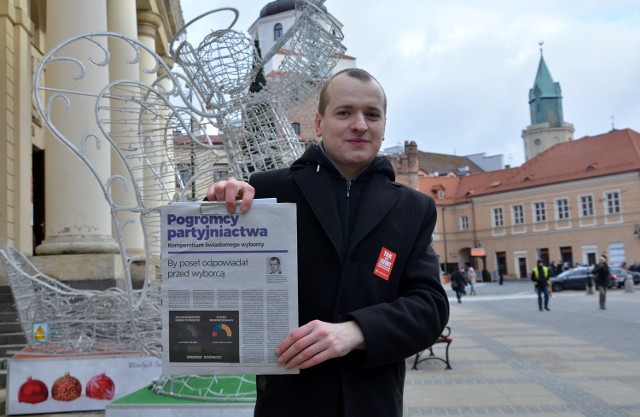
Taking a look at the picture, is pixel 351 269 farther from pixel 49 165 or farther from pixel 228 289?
pixel 49 165

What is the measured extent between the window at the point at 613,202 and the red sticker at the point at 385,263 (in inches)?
2212

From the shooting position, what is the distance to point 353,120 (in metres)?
1.89

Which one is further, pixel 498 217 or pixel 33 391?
pixel 498 217

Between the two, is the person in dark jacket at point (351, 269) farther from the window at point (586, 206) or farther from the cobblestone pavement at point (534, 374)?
the window at point (586, 206)

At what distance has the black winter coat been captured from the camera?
1770 millimetres

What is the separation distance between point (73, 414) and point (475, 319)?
14379 mm

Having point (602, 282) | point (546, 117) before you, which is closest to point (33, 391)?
point (602, 282)

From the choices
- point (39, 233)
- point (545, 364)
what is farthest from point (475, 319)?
point (39, 233)

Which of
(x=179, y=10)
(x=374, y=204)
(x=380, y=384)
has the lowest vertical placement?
(x=380, y=384)

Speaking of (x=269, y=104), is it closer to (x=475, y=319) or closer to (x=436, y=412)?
(x=436, y=412)

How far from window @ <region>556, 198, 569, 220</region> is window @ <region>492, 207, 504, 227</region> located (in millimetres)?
6408

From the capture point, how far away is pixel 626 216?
170 feet

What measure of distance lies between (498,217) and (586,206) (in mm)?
9889

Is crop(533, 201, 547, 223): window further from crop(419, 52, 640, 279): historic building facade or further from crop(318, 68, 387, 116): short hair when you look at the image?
crop(318, 68, 387, 116): short hair
